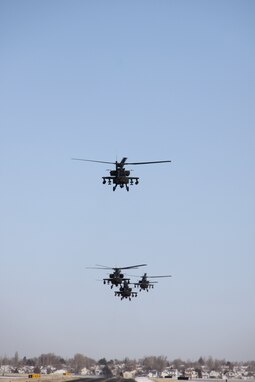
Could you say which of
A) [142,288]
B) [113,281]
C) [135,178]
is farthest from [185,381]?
[135,178]

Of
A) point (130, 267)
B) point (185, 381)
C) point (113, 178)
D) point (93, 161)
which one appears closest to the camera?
point (93, 161)

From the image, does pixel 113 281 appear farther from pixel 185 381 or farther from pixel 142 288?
pixel 185 381

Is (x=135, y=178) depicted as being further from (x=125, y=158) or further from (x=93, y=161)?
(x=93, y=161)

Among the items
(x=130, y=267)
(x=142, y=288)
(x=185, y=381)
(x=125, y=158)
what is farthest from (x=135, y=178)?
(x=185, y=381)

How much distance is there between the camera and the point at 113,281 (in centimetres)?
9975

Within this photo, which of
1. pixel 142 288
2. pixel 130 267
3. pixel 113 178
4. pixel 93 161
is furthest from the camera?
pixel 142 288

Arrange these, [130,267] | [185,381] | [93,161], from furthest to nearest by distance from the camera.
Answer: [185,381]
[130,267]
[93,161]

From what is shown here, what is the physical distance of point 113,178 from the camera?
7781cm

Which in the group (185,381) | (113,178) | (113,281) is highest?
(113,178)

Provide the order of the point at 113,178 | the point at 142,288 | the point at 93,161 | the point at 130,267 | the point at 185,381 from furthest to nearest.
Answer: the point at 185,381 → the point at 142,288 → the point at 130,267 → the point at 113,178 → the point at 93,161

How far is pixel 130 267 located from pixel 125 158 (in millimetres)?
22766

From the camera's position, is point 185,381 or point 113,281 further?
point 185,381

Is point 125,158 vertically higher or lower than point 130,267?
higher

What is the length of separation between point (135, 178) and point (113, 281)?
2641 cm
